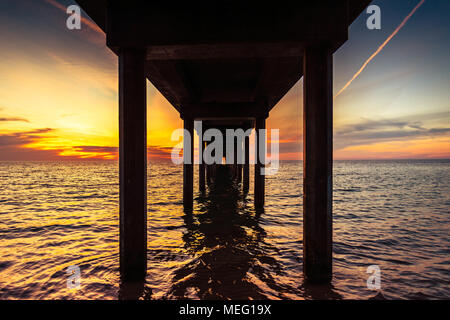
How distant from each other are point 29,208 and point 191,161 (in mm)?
9274

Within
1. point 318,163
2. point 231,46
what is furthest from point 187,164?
point 318,163

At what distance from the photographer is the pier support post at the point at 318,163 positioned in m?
3.52

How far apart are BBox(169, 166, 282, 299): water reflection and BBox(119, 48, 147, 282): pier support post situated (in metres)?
0.89

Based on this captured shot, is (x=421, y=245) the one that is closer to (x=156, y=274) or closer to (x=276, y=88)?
(x=276, y=88)

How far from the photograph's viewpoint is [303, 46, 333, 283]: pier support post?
11.5ft

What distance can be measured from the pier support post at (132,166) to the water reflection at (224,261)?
892 millimetres

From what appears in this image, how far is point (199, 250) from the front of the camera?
5203 millimetres

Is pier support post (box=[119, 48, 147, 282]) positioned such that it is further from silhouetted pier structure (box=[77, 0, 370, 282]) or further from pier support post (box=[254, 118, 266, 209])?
pier support post (box=[254, 118, 266, 209])

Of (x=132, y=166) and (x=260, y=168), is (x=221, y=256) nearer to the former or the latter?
(x=132, y=166)

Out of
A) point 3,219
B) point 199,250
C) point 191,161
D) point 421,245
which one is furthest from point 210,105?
point 3,219

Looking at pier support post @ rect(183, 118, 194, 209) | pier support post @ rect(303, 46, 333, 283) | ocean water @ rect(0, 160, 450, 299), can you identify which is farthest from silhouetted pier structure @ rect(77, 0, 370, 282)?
pier support post @ rect(183, 118, 194, 209)

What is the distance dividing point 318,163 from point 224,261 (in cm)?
288

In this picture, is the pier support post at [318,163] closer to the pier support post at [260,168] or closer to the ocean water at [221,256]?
the ocean water at [221,256]

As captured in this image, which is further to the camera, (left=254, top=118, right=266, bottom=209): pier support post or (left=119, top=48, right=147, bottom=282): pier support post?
(left=254, top=118, right=266, bottom=209): pier support post
